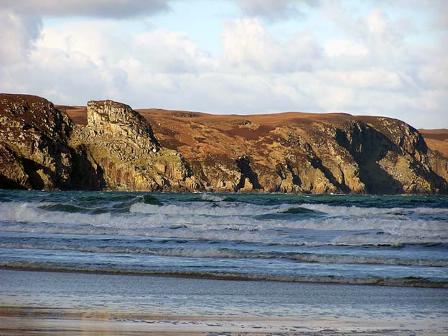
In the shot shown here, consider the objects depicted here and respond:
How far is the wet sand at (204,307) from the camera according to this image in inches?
458

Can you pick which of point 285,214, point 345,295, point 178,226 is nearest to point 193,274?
point 345,295

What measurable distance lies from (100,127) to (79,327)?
116m

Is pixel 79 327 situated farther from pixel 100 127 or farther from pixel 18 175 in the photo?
pixel 100 127

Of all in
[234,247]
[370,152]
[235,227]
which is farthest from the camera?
[370,152]

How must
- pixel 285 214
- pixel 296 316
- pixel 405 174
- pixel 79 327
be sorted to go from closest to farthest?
pixel 79 327 → pixel 296 316 → pixel 285 214 → pixel 405 174

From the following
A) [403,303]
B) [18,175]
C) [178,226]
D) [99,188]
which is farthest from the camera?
[99,188]

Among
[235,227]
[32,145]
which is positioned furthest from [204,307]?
[32,145]

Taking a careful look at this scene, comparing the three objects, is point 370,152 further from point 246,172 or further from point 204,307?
point 204,307

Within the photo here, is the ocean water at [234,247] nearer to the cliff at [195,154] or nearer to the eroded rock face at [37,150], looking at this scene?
the eroded rock face at [37,150]

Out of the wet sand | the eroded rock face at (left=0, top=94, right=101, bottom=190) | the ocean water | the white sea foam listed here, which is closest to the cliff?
the eroded rock face at (left=0, top=94, right=101, bottom=190)

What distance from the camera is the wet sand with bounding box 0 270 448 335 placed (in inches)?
458

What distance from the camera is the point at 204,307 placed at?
13.8 meters

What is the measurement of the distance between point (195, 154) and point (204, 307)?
138474mm

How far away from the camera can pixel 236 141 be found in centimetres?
16812
